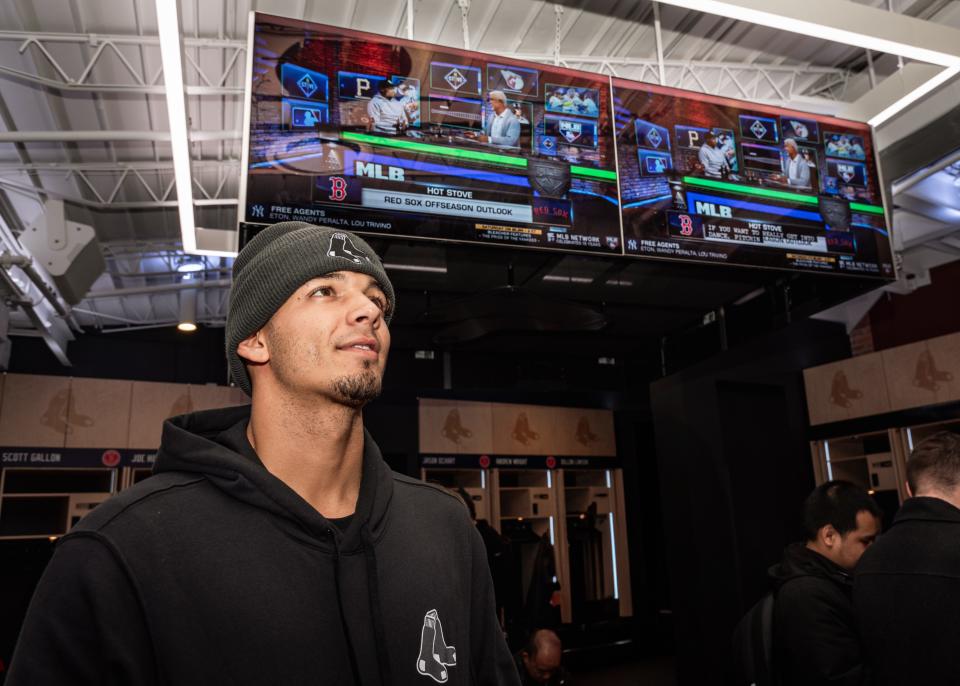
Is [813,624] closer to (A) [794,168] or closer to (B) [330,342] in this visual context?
(B) [330,342]

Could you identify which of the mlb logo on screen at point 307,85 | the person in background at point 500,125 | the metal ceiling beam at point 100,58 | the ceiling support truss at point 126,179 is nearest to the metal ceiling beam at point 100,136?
the metal ceiling beam at point 100,58

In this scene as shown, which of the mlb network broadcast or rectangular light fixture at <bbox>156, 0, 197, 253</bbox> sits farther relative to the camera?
the mlb network broadcast

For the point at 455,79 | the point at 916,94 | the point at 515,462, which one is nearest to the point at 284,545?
the point at 455,79

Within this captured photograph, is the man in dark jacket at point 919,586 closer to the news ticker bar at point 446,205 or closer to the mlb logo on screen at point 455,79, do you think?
the news ticker bar at point 446,205

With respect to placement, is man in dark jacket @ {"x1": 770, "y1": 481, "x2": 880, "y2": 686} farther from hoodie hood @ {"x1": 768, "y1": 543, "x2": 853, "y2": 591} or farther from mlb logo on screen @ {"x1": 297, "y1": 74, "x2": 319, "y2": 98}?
mlb logo on screen @ {"x1": 297, "y1": 74, "x2": 319, "y2": 98}

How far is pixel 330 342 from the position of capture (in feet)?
4.05

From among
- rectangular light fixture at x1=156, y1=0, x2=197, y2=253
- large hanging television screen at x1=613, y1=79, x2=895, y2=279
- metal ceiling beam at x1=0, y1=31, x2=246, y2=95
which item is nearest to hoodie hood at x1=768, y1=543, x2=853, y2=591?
large hanging television screen at x1=613, y1=79, x2=895, y2=279

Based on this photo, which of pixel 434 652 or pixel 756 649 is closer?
pixel 434 652

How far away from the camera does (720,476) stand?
4758 millimetres

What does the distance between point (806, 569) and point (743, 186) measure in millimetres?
1824

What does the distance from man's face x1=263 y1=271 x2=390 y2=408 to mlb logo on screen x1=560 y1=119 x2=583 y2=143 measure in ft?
7.29

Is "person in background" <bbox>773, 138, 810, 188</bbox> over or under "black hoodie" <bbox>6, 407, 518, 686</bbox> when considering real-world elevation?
over

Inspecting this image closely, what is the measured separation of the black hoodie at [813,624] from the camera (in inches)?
91.0

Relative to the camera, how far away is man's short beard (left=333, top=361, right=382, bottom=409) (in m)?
1.21
